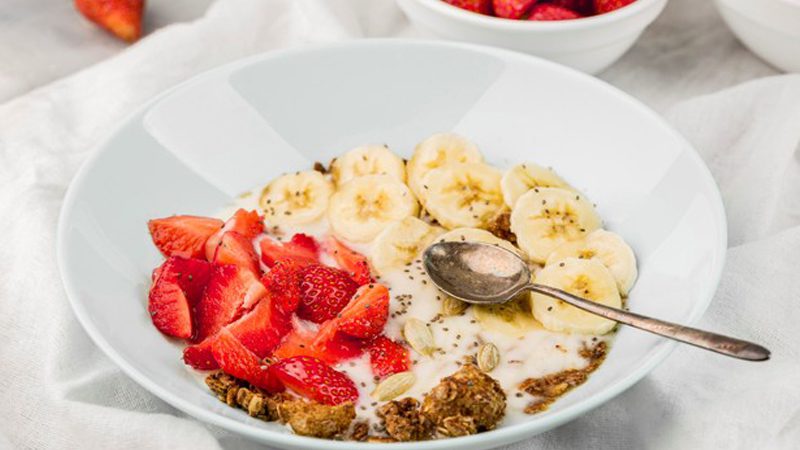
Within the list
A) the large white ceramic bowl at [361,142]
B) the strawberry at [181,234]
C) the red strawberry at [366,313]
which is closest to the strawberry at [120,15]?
the large white ceramic bowl at [361,142]

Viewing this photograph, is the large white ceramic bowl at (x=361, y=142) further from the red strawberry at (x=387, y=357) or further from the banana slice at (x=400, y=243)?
the banana slice at (x=400, y=243)

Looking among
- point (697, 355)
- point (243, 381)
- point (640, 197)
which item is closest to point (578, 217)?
point (640, 197)

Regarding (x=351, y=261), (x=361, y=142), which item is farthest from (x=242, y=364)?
(x=361, y=142)

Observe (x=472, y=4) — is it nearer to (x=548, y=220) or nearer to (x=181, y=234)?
(x=548, y=220)

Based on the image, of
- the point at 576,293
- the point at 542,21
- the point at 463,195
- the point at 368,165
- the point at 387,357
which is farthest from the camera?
the point at 542,21

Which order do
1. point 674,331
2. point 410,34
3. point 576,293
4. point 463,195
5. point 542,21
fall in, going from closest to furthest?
1. point 674,331
2. point 576,293
3. point 463,195
4. point 542,21
5. point 410,34

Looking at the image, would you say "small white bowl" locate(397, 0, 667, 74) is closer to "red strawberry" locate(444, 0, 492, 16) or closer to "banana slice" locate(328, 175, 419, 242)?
"red strawberry" locate(444, 0, 492, 16)
